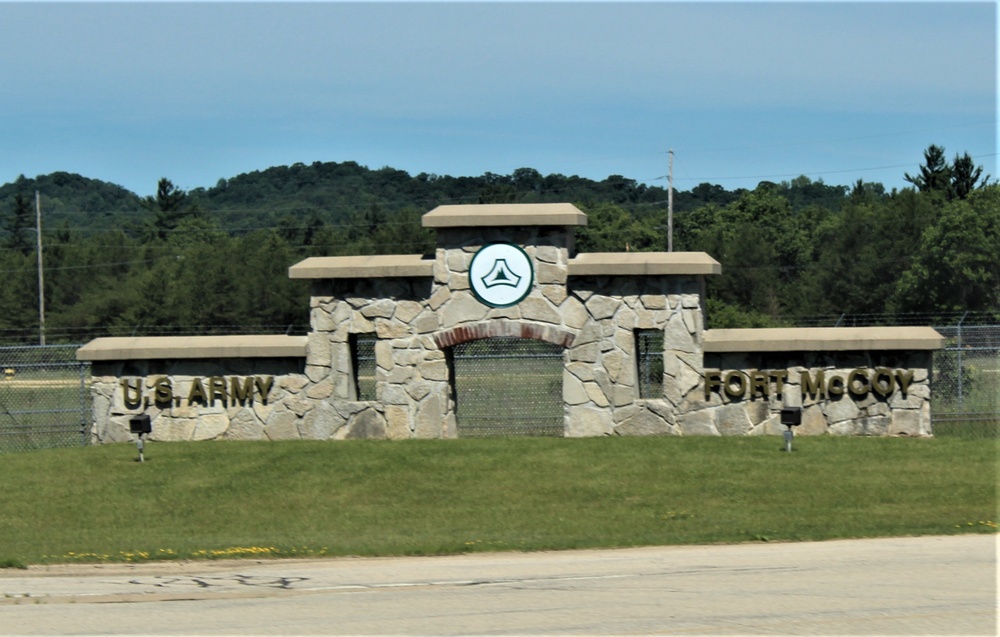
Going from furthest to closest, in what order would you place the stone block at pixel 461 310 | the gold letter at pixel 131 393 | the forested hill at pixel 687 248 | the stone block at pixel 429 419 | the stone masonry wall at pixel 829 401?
the forested hill at pixel 687 248 < the gold letter at pixel 131 393 < the stone block at pixel 429 419 < the stone block at pixel 461 310 < the stone masonry wall at pixel 829 401

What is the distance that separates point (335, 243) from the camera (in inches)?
3081

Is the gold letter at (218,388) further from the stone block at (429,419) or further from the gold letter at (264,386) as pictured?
the stone block at (429,419)

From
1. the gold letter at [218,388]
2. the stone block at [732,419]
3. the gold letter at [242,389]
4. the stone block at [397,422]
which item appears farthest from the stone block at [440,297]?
the stone block at [732,419]

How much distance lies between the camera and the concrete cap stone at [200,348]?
23656 mm

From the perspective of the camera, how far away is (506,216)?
22.8 meters

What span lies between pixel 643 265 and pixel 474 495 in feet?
18.8

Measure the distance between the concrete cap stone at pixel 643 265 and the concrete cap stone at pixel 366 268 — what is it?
2789 mm

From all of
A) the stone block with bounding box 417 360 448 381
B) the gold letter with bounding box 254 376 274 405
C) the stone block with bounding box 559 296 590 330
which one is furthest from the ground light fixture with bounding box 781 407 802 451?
the gold letter with bounding box 254 376 274 405

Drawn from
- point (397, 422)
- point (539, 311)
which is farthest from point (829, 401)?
point (397, 422)

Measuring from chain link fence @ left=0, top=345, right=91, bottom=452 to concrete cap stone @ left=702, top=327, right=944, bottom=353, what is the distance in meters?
12.3

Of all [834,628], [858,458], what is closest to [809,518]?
[858,458]

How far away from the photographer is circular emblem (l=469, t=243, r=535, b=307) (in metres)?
23.0

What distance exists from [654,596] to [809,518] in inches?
230

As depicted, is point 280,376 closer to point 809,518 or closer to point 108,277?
point 809,518
